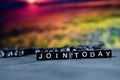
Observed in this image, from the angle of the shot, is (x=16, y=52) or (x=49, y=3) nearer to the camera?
(x=16, y=52)

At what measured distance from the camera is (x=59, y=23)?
616 inches

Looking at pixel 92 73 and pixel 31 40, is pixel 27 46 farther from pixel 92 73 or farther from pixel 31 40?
pixel 92 73

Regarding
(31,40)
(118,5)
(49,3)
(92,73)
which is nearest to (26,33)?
(31,40)

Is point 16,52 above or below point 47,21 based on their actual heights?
below

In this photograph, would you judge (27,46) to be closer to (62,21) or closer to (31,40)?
(31,40)

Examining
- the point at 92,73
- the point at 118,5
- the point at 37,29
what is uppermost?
the point at 118,5

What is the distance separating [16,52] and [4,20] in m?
4.22

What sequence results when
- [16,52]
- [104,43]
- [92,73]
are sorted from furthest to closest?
[104,43]
[16,52]
[92,73]

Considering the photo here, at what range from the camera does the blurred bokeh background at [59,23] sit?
49.9 feet

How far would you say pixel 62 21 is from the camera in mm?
15602

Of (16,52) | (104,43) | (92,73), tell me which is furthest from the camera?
(104,43)

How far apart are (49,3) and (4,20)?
2.52 metres

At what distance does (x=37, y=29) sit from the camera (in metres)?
15.9

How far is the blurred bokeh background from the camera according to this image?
49.9 ft
